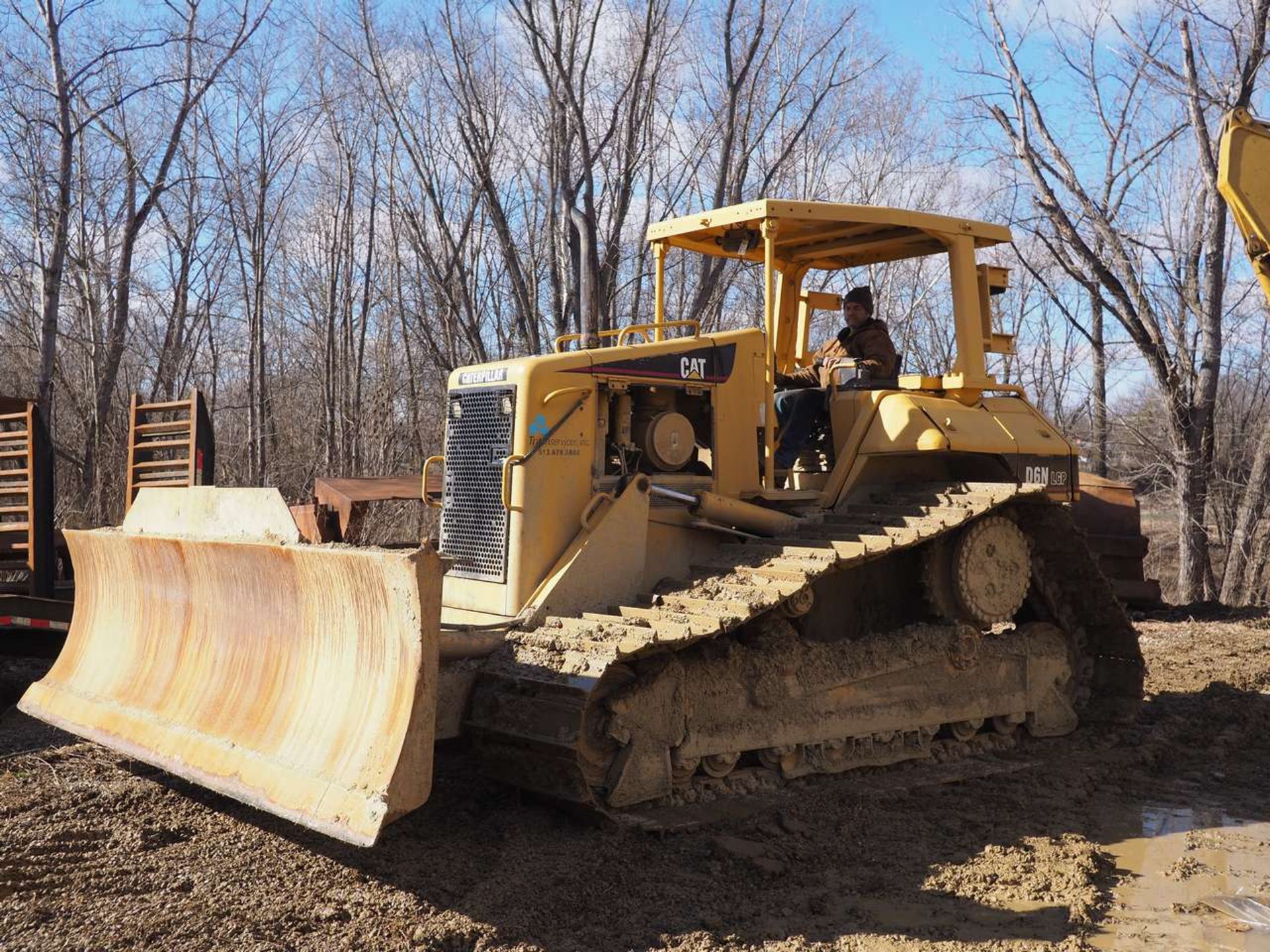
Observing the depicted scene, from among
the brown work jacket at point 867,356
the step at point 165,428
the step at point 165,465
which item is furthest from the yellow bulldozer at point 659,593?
the step at point 165,428

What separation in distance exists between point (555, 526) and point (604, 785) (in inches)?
49.8

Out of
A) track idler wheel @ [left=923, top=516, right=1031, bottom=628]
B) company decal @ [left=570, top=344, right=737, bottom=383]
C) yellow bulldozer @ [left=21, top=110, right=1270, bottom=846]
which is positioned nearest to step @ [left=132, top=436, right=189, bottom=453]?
yellow bulldozer @ [left=21, top=110, right=1270, bottom=846]

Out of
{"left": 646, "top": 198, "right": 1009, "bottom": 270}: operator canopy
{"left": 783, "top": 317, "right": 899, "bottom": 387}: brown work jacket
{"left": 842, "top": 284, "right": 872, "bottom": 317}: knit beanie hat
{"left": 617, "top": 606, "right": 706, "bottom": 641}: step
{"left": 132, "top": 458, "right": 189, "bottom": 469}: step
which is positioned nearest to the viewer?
{"left": 617, "top": 606, "right": 706, "bottom": 641}: step

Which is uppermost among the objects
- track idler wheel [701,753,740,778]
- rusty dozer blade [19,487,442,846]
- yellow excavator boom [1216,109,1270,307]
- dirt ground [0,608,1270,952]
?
yellow excavator boom [1216,109,1270,307]

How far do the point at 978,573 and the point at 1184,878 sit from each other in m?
2.08

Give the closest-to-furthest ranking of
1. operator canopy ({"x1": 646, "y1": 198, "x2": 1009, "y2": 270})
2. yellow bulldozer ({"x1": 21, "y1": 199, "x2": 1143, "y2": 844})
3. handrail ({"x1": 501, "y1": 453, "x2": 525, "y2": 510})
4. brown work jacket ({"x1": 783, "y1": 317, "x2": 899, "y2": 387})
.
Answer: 1. yellow bulldozer ({"x1": 21, "y1": 199, "x2": 1143, "y2": 844})
2. handrail ({"x1": 501, "y1": 453, "x2": 525, "y2": 510})
3. operator canopy ({"x1": 646, "y1": 198, "x2": 1009, "y2": 270})
4. brown work jacket ({"x1": 783, "y1": 317, "x2": 899, "y2": 387})

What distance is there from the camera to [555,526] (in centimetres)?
576

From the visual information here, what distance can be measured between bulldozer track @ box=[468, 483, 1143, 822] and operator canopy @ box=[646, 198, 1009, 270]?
1.53m

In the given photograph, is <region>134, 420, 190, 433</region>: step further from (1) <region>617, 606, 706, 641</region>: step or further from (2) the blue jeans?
(1) <region>617, 606, 706, 641</region>: step

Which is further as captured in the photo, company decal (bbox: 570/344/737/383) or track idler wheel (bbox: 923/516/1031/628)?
track idler wheel (bbox: 923/516/1031/628)

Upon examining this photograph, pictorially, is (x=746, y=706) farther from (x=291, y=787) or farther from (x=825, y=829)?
(x=291, y=787)

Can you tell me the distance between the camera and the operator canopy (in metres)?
6.55

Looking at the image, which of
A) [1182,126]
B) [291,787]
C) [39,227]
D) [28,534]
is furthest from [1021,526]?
[39,227]

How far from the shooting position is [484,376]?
19.8 feet
